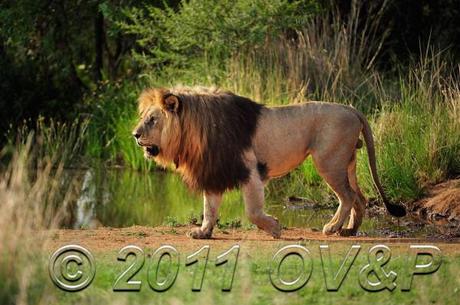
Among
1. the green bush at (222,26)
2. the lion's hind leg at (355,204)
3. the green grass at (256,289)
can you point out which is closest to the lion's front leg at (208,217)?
the lion's hind leg at (355,204)

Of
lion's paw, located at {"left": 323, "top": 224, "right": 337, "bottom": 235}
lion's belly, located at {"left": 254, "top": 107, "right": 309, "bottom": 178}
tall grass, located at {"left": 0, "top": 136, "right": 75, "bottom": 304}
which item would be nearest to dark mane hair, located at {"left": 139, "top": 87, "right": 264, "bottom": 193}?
lion's belly, located at {"left": 254, "top": 107, "right": 309, "bottom": 178}

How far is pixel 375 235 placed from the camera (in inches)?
437

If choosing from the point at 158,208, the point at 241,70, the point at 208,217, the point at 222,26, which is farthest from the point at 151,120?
the point at 222,26

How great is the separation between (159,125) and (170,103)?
229 millimetres

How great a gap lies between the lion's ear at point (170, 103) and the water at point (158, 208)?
43.5 inches

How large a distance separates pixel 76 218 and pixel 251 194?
4.33 metres

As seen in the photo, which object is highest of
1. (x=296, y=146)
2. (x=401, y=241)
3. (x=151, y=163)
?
(x=296, y=146)

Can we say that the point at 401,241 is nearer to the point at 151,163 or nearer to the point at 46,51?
the point at 151,163

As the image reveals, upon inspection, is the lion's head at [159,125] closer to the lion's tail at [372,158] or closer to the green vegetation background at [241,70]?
the lion's tail at [372,158]

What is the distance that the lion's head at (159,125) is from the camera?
32.6 ft

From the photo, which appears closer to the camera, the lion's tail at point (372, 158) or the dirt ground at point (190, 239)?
the dirt ground at point (190, 239)

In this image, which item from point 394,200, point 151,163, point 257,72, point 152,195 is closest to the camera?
point 394,200

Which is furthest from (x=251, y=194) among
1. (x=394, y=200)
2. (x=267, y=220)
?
(x=394, y=200)

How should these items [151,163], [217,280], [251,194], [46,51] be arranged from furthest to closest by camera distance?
[46,51] → [151,163] → [251,194] → [217,280]
